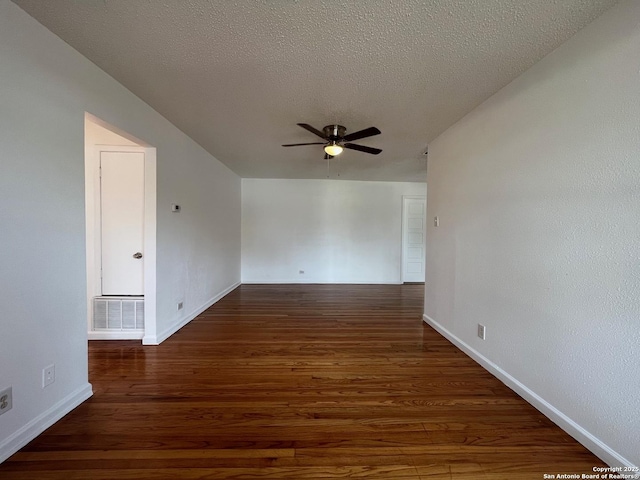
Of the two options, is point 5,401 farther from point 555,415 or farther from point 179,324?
point 555,415

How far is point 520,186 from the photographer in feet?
6.52

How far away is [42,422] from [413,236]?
6.26 meters

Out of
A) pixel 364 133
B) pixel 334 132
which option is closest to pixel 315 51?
pixel 364 133

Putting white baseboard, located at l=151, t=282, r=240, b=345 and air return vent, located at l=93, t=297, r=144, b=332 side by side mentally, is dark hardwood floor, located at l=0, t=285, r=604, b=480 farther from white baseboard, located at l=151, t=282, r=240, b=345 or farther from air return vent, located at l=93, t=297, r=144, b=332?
air return vent, located at l=93, t=297, r=144, b=332

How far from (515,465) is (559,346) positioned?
774mm

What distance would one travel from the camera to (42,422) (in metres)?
1.58

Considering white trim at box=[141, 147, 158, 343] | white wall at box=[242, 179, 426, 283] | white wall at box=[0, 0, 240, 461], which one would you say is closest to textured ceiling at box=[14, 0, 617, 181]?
white wall at box=[0, 0, 240, 461]

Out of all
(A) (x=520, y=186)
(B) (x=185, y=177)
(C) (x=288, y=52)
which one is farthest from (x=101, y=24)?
(A) (x=520, y=186)

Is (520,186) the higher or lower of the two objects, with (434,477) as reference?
higher

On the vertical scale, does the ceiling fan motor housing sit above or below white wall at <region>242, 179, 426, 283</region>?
above

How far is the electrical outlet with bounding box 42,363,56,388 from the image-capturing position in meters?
1.60

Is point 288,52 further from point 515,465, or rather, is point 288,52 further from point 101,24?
point 515,465

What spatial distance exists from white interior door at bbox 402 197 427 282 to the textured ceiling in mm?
3512

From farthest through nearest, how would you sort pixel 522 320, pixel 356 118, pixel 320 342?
pixel 320 342, pixel 356 118, pixel 522 320
